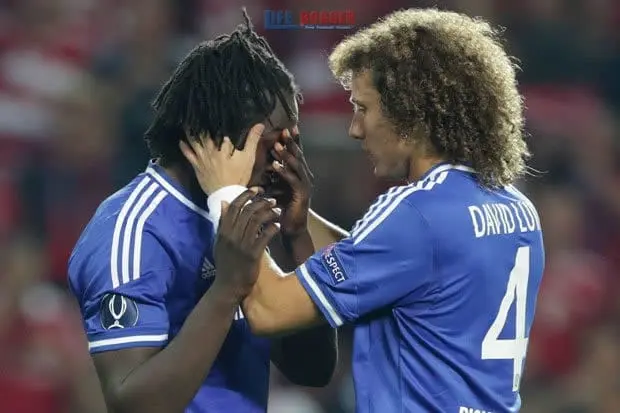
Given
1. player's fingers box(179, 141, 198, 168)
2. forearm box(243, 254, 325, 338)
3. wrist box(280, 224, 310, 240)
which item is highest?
player's fingers box(179, 141, 198, 168)

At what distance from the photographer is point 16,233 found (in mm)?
5523

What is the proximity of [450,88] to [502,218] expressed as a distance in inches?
12.2

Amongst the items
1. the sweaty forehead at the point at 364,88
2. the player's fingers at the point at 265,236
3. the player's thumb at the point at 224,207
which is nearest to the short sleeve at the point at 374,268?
the player's fingers at the point at 265,236

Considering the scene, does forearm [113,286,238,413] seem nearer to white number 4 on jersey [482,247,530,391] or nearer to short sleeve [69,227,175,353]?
short sleeve [69,227,175,353]

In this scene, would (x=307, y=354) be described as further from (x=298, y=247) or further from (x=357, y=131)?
(x=357, y=131)

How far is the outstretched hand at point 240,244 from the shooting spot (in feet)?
8.14

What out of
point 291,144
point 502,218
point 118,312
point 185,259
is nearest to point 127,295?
point 118,312

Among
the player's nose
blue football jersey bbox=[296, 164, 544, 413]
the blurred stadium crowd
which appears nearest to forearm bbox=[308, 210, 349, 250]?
the player's nose

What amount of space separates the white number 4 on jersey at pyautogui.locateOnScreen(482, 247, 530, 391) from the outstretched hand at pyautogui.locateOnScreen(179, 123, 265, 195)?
0.63m

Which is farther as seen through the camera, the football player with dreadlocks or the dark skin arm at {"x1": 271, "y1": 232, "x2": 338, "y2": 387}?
the dark skin arm at {"x1": 271, "y1": 232, "x2": 338, "y2": 387}

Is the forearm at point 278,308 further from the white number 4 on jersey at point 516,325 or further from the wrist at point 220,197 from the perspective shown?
the white number 4 on jersey at point 516,325

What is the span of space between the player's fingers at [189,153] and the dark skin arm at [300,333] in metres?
0.32

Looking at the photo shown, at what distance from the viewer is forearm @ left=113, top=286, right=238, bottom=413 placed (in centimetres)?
243

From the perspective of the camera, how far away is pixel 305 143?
5.39m
